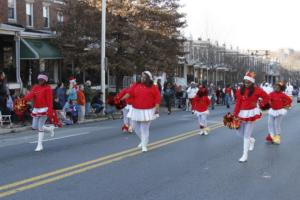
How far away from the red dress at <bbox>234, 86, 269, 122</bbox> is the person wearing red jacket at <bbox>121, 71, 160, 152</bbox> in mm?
2031

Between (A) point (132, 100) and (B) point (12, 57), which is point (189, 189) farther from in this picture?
(B) point (12, 57)

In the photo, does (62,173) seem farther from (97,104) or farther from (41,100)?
(97,104)

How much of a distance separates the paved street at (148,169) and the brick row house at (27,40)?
13.8 m

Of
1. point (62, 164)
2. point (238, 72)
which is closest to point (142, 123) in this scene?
point (62, 164)

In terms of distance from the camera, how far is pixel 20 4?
3130 centimetres

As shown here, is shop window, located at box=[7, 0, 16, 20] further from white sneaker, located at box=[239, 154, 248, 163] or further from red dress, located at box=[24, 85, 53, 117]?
white sneaker, located at box=[239, 154, 248, 163]


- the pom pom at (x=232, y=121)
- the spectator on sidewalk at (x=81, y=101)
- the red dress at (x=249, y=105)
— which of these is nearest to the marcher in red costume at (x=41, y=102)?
the pom pom at (x=232, y=121)

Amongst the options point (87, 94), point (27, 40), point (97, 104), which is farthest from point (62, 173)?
point (27, 40)

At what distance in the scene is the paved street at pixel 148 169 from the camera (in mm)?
7707

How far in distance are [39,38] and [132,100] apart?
1986cm

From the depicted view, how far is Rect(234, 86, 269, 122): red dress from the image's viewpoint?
10.9 metres

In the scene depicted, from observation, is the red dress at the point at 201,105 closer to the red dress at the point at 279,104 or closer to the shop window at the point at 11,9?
the red dress at the point at 279,104

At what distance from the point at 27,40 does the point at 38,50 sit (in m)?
0.97

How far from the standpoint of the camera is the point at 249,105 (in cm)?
1103
